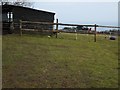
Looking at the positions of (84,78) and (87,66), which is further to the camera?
(87,66)

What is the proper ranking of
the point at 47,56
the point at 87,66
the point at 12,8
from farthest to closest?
1. the point at 12,8
2. the point at 47,56
3. the point at 87,66

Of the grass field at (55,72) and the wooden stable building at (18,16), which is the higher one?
the wooden stable building at (18,16)

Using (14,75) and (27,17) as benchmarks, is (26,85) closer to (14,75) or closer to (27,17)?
(14,75)

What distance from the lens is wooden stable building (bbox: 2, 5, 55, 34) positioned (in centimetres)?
2652

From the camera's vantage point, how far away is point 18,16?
98.5ft

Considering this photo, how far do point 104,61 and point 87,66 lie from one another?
69.0 inches

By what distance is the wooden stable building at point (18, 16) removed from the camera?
87.0ft

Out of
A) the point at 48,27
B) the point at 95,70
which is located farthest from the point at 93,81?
the point at 48,27

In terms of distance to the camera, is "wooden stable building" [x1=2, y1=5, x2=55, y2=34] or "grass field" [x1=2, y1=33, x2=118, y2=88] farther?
"wooden stable building" [x1=2, y1=5, x2=55, y2=34]

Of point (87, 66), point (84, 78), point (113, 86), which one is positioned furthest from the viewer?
point (87, 66)

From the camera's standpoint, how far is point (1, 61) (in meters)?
10.2

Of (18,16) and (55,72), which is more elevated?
(18,16)

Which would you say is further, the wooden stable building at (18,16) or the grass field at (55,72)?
the wooden stable building at (18,16)

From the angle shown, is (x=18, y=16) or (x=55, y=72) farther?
(x=18, y=16)
